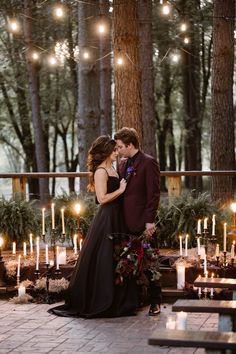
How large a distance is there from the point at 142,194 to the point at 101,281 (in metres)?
1.03

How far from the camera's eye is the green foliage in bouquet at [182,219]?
1127 centimetres

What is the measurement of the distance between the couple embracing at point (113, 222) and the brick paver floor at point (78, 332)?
237mm

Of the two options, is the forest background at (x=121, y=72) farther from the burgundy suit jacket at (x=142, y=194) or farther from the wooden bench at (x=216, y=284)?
the wooden bench at (x=216, y=284)

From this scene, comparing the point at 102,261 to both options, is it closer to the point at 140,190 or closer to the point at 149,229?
the point at 149,229

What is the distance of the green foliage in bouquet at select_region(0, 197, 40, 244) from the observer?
11.7 meters

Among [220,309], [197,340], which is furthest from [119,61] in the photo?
[197,340]

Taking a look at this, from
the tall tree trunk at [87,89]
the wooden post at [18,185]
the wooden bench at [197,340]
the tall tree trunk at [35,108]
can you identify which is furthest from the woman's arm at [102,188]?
the tall tree trunk at [35,108]

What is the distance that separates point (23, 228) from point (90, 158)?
346 cm

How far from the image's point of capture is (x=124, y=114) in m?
11.5

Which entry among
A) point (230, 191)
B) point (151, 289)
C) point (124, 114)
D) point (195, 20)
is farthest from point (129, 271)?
point (195, 20)

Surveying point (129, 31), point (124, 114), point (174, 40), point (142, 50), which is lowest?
point (124, 114)

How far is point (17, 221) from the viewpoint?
11750 millimetres

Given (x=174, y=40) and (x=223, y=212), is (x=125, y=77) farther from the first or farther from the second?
(x=174, y=40)

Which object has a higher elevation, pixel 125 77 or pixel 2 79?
pixel 2 79
